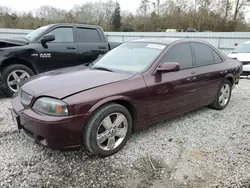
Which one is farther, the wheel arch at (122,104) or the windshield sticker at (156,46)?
the windshield sticker at (156,46)

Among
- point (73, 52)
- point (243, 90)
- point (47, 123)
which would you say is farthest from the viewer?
point (243, 90)

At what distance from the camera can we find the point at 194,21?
24797 mm

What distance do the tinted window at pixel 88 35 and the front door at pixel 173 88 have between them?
10.1ft

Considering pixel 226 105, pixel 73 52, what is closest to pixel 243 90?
pixel 226 105

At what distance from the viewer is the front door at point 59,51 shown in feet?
16.5

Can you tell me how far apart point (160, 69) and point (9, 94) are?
3538 mm

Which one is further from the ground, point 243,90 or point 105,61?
point 105,61

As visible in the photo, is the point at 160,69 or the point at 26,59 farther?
the point at 26,59

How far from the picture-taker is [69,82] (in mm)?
2588

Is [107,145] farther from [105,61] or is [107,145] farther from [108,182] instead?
[105,61]

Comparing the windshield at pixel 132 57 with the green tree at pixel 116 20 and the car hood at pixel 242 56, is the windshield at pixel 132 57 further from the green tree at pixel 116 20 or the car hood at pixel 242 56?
the green tree at pixel 116 20

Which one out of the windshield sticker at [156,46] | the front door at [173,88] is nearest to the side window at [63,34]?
the windshield sticker at [156,46]

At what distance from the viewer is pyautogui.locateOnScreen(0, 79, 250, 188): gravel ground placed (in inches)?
89.4

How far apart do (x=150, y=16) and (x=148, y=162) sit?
31.6 meters
